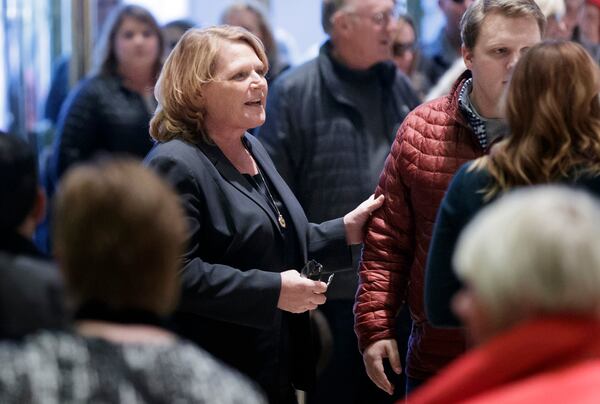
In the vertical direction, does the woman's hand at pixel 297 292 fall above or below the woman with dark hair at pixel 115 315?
below

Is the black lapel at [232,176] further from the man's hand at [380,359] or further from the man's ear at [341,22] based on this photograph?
the man's ear at [341,22]

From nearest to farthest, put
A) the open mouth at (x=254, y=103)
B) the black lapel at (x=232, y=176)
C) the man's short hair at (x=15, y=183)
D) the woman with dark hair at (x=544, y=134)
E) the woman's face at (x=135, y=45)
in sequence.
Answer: the man's short hair at (x=15, y=183) < the woman with dark hair at (x=544, y=134) < the black lapel at (x=232, y=176) < the open mouth at (x=254, y=103) < the woman's face at (x=135, y=45)

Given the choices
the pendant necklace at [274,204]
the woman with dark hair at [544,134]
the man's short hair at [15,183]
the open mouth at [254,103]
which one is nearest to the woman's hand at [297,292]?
the pendant necklace at [274,204]

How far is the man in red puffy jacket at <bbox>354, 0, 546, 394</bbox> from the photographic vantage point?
3.81 meters

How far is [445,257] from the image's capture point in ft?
10.5

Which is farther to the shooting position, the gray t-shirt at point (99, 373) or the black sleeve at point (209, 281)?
the black sleeve at point (209, 281)

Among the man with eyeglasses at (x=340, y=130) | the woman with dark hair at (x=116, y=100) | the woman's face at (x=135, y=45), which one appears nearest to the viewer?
the man with eyeglasses at (x=340, y=130)

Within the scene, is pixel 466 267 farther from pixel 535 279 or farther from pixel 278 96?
pixel 278 96

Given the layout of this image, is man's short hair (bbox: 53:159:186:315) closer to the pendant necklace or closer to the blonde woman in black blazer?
the blonde woman in black blazer

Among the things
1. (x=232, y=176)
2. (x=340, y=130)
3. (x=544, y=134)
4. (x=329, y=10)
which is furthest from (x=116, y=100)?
(x=544, y=134)

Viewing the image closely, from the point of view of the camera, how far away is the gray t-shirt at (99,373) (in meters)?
2.23

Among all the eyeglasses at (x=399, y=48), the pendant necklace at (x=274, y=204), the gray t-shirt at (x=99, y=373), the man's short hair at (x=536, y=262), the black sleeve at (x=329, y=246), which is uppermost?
the man's short hair at (x=536, y=262)

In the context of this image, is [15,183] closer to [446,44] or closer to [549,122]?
[549,122]

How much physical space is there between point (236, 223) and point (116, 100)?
9.32 feet
